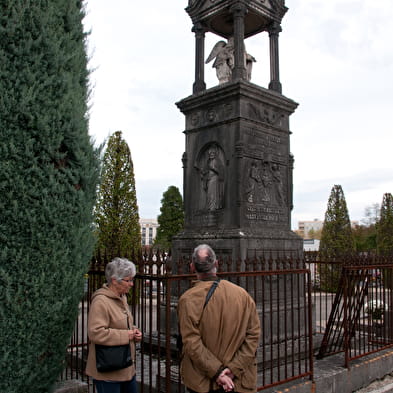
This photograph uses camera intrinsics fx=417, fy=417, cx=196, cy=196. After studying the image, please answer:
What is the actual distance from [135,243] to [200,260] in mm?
13062

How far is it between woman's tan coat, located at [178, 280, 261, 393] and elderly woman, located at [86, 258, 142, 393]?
1.81 feet

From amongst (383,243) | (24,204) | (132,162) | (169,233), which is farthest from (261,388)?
(169,233)

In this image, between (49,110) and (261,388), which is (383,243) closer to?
(261,388)

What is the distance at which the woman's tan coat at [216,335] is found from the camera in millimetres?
2941

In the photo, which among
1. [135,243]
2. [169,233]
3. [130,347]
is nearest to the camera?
[130,347]

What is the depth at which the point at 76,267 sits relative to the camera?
11.7ft

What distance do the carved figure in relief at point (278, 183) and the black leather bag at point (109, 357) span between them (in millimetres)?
5462

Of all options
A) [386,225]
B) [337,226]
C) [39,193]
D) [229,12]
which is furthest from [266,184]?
[386,225]

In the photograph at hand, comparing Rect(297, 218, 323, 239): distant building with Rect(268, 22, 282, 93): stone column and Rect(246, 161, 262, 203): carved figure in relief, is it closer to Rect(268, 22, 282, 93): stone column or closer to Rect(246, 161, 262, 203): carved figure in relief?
Rect(268, 22, 282, 93): stone column

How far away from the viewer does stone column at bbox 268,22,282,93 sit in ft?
28.5

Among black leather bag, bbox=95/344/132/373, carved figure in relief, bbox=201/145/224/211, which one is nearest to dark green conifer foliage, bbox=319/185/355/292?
carved figure in relief, bbox=201/145/224/211

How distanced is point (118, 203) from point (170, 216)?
21680mm

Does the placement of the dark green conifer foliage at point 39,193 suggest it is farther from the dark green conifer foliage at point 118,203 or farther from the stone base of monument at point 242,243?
the dark green conifer foliage at point 118,203

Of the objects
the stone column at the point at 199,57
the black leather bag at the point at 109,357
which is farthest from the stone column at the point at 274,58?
the black leather bag at the point at 109,357
